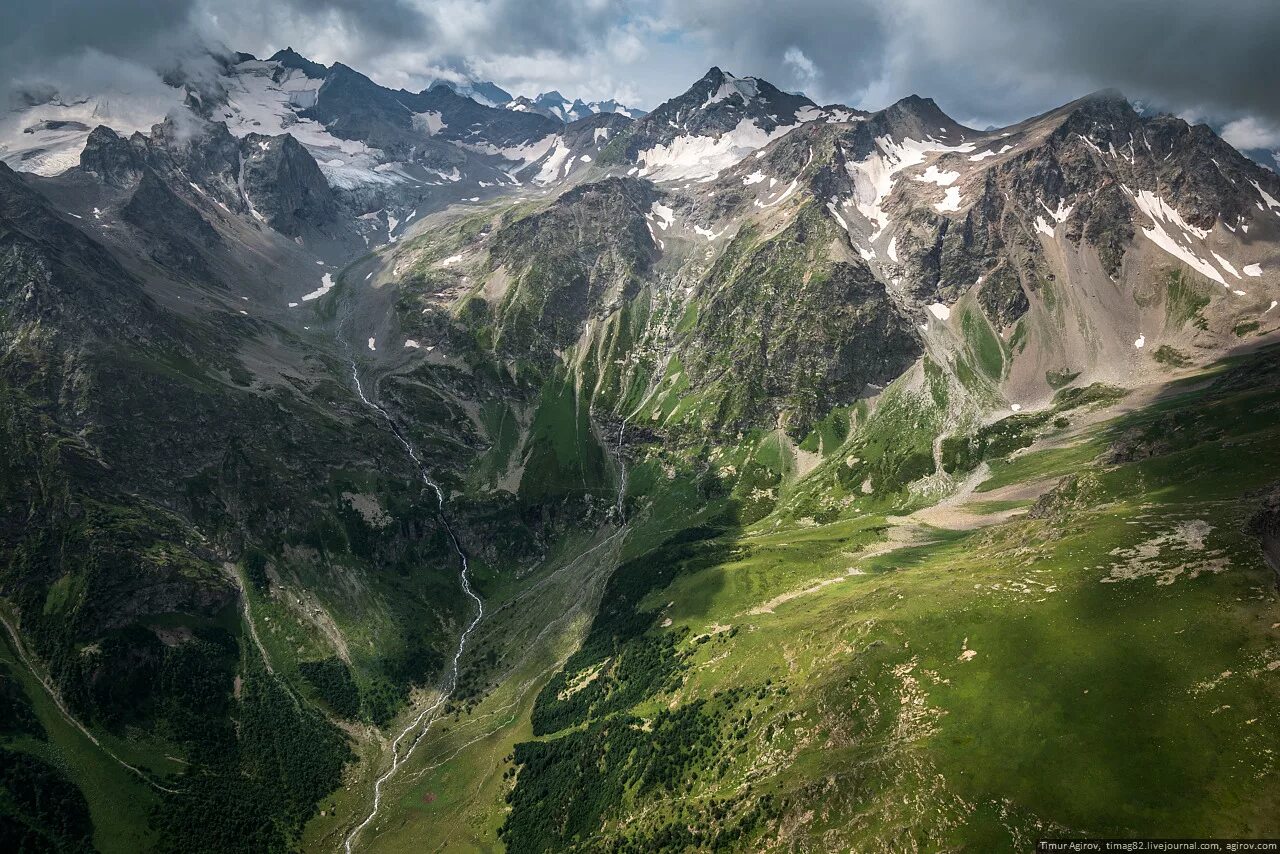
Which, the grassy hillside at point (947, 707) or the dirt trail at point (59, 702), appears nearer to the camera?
the grassy hillside at point (947, 707)

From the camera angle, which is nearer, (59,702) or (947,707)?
(947,707)

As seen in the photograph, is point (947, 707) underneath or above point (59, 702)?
underneath

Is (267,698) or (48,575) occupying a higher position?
(48,575)

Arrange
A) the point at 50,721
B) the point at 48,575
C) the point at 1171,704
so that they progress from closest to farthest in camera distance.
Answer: the point at 1171,704 < the point at 50,721 < the point at 48,575

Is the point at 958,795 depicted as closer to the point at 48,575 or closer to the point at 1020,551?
the point at 1020,551

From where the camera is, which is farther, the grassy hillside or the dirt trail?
the dirt trail

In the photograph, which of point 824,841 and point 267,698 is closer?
point 824,841

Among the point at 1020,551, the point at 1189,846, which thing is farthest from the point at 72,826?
the point at 1020,551

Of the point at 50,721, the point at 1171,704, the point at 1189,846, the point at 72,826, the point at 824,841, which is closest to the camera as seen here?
the point at 1189,846

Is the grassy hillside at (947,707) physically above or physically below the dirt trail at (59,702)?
below

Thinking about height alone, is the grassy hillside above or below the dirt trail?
below

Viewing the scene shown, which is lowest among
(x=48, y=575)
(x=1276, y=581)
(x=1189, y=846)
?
(x=1189, y=846)
